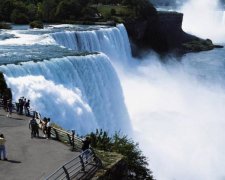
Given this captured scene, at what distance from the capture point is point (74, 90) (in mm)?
39688

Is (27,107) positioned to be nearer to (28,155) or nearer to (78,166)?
(28,155)

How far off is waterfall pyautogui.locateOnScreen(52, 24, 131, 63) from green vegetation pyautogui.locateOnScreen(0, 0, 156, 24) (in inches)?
435

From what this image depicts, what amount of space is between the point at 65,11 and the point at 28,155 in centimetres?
6258

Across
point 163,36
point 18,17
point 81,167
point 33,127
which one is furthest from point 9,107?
point 163,36

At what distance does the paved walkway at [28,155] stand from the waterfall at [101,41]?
101 feet

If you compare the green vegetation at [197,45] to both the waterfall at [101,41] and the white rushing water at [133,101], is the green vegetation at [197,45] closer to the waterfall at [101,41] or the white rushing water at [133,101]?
the white rushing water at [133,101]

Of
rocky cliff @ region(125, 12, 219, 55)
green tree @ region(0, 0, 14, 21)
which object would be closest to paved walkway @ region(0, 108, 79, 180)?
green tree @ region(0, 0, 14, 21)

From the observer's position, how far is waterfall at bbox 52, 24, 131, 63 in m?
60.4

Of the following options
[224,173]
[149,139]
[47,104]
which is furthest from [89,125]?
[224,173]

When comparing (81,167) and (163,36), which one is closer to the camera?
(81,167)

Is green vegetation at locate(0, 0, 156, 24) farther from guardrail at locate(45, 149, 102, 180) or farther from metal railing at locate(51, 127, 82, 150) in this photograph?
guardrail at locate(45, 149, 102, 180)

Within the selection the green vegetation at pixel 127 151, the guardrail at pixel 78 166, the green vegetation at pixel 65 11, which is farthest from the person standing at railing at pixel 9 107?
the green vegetation at pixel 65 11

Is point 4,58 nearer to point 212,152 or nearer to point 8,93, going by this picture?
point 8,93

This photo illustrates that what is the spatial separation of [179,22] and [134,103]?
4776 cm
